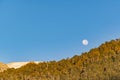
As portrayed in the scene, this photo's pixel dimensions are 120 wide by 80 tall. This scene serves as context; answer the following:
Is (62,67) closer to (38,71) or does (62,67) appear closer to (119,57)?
(38,71)

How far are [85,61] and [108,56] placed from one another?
221 centimetres

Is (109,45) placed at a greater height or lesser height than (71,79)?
greater

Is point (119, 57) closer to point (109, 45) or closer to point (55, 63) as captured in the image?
point (109, 45)

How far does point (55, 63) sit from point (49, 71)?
2229 mm

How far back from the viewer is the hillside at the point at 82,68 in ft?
92.1

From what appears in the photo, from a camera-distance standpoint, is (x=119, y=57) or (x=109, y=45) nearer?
(x=119, y=57)

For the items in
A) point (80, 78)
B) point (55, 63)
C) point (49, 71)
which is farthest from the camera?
point (55, 63)

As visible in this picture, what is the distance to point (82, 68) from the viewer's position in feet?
99.1

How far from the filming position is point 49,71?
3033cm

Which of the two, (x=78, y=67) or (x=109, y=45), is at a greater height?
(x=109, y=45)

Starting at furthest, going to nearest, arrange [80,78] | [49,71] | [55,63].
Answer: [55,63] < [49,71] < [80,78]

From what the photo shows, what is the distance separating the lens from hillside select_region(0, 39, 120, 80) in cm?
2808

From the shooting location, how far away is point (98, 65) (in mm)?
29359

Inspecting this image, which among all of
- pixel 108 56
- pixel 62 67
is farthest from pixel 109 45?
pixel 62 67
